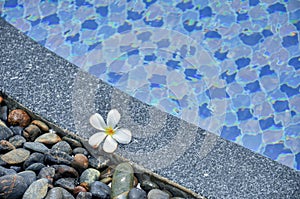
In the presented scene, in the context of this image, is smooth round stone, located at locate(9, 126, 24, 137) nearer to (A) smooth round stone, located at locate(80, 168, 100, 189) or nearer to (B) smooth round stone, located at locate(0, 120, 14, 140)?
(B) smooth round stone, located at locate(0, 120, 14, 140)

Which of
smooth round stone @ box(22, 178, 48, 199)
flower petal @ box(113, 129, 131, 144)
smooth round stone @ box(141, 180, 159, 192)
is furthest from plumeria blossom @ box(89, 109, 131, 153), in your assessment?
smooth round stone @ box(22, 178, 48, 199)

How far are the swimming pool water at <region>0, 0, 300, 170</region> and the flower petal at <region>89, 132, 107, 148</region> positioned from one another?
384 mm

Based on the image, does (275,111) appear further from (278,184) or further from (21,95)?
(21,95)

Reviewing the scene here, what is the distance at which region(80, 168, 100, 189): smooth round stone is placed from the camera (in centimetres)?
234

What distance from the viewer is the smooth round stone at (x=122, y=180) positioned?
7.62 feet

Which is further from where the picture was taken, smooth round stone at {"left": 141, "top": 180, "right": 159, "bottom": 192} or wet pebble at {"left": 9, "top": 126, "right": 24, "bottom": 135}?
wet pebble at {"left": 9, "top": 126, "right": 24, "bottom": 135}

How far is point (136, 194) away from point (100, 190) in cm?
15

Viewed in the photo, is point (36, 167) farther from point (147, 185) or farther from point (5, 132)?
point (147, 185)

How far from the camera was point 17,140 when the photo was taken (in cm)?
247

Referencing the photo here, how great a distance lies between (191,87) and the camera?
296 cm

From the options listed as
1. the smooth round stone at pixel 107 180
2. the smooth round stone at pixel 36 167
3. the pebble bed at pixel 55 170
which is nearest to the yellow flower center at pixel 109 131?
the pebble bed at pixel 55 170

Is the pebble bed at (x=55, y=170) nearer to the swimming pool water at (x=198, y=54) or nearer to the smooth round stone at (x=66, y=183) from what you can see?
the smooth round stone at (x=66, y=183)

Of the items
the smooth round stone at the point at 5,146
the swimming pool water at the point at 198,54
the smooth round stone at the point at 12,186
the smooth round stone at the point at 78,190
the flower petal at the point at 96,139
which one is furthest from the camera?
the swimming pool water at the point at 198,54

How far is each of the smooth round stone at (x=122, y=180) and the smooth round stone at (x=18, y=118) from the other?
0.48 metres
